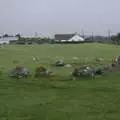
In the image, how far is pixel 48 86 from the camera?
22125 millimetres

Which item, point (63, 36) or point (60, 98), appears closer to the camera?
point (60, 98)

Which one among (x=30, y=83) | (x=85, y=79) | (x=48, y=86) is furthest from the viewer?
(x=85, y=79)

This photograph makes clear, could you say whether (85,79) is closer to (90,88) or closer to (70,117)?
(90,88)

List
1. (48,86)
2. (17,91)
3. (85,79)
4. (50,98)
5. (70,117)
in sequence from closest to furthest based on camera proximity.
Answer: (70,117)
(50,98)
(17,91)
(48,86)
(85,79)

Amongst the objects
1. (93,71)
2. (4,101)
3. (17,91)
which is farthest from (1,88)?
(93,71)

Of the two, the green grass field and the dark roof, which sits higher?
the green grass field

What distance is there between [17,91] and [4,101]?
3.28m

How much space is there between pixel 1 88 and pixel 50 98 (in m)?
4.88

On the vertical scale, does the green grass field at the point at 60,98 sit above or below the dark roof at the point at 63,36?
above

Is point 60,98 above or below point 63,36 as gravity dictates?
above

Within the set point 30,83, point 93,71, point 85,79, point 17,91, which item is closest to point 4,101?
point 17,91

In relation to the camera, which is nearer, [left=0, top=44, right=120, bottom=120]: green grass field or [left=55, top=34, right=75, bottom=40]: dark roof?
[left=0, top=44, right=120, bottom=120]: green grass field

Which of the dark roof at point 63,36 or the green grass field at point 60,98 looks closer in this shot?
the green grass field at point 60,98

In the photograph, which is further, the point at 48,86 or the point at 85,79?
the point at 85,79
